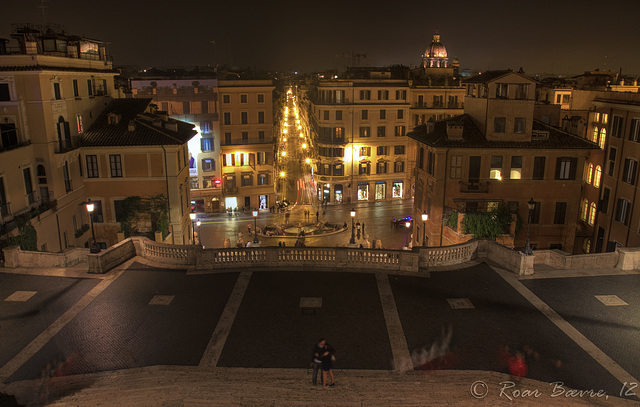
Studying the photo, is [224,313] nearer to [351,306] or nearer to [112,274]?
[351,306]

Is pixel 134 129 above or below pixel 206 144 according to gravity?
above

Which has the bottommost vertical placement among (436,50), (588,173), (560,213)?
(560,213)

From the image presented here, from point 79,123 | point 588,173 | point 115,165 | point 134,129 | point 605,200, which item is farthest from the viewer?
point 588,173

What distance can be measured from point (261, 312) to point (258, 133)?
48.3 metres

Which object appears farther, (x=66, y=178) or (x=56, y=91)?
A: (x=66, y=178)

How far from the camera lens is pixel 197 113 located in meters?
62.5

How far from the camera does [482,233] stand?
3225 cm

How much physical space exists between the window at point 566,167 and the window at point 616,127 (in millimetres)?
4872

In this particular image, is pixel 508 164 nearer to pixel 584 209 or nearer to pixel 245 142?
pixel 584 209

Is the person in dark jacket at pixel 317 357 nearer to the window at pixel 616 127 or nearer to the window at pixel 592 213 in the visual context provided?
the window at pixel 616 127

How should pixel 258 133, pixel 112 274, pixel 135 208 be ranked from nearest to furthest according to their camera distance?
pixel 112 274 < pixel 135 208 < pixel 258 133

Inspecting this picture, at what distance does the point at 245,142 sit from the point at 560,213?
130 ft

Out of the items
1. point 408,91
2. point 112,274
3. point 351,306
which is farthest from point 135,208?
point 408,91

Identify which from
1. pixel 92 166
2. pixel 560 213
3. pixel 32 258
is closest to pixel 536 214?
pixel 560 213
